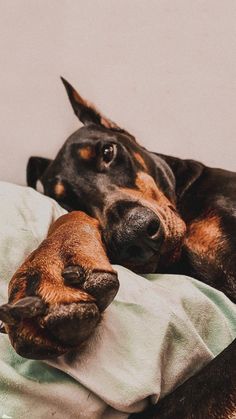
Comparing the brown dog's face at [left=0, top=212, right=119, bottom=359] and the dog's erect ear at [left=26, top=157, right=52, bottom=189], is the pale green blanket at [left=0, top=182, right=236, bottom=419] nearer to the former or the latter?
the brown dog's face at [left=0, top=212, right=119, bottom=359]

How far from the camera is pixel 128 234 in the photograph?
1.25 m

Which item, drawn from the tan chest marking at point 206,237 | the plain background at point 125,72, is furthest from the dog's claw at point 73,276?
the plain background at point 125,72

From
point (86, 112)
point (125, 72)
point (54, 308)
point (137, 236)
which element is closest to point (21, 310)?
point (54, 308)

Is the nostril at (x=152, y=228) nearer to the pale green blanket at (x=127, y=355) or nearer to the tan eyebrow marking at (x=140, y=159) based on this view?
the pale green blanket at (x=127, y=355)

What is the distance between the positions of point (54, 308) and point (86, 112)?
53.4 inches

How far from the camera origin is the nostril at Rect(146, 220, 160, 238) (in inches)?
48.8

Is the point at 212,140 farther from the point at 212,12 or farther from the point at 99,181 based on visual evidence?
the point at 99,181

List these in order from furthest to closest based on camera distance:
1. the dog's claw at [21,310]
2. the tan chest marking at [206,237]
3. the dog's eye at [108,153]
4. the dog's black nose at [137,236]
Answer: the dog's eye at [108,153]
the tan chest marking at [206,237]
the dog's black nose at [137,236]
the dog's claw at [21,310]

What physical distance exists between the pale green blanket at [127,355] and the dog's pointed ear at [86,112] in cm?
89

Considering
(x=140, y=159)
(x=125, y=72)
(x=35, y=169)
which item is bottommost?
(x=35, y=169)

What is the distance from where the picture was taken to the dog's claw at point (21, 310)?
28.8 inches

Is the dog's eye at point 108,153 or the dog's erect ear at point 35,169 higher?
the dog's eye at point 108,153

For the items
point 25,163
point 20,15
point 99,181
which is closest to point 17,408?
point 99,181

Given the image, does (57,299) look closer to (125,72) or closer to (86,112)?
(86,112)
